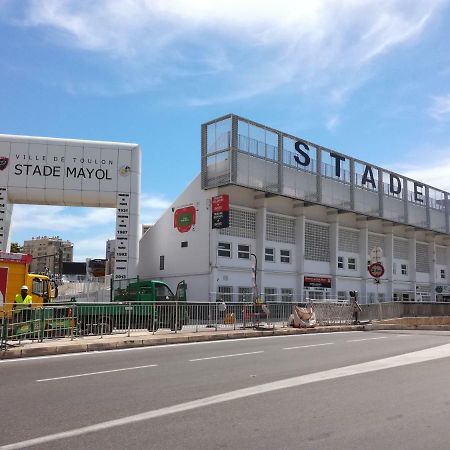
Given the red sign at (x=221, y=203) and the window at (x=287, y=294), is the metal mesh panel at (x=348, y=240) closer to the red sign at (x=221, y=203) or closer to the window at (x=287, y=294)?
the window at (x=287, y=294)

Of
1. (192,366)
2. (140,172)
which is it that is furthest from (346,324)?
(192,366)

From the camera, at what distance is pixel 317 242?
38469 millimetres

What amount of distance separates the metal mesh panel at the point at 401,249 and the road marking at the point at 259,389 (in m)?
32.5

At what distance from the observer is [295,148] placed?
116ft

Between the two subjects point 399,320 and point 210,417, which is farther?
point 399,320

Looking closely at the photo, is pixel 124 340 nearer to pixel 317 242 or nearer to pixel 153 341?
pixel 153 341

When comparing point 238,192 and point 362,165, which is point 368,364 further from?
point 362,165

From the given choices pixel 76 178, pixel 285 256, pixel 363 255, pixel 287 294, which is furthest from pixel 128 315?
pixel 363 255

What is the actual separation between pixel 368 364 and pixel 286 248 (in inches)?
944

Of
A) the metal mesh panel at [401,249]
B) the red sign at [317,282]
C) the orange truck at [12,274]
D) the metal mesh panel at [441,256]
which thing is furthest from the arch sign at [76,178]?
the metal mesh panel at [441,256]

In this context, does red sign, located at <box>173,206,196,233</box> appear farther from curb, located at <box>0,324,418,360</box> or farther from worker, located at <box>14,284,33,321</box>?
worker, located at <box>14,284,33,321</box>

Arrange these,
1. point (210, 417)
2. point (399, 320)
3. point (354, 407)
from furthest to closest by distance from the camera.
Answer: point (399, 320) → point (354, 407) → point (210, 417)

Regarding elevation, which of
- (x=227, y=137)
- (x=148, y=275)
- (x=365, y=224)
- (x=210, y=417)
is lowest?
(x=210, y=417)

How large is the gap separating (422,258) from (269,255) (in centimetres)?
2222
